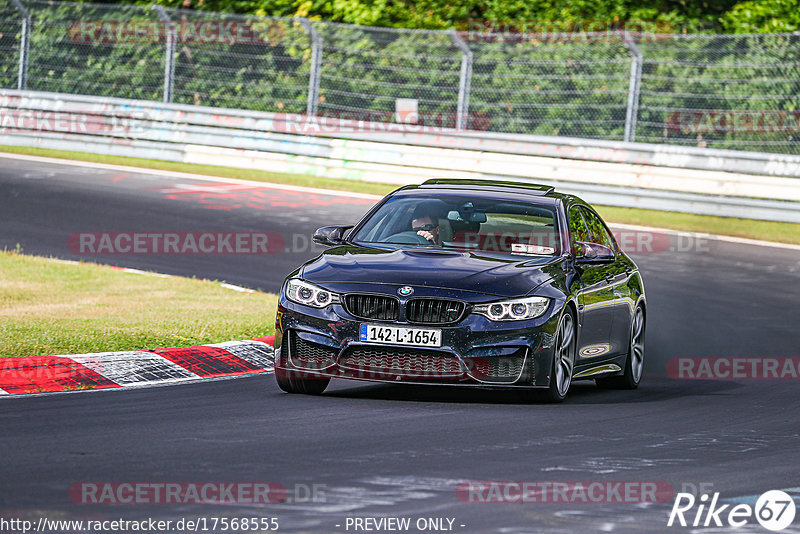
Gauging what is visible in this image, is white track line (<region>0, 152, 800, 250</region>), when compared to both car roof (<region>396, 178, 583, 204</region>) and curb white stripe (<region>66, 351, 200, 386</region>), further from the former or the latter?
curb white stripe (<region>66, 351, 200, 386</region>)

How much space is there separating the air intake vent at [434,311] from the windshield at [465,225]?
1094 millimetres

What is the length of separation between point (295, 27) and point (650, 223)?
8.01 meters

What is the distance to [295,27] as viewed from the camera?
2608 centimetres

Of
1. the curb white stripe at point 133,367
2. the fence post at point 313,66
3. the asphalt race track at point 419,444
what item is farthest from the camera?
the fence post at point 313,66

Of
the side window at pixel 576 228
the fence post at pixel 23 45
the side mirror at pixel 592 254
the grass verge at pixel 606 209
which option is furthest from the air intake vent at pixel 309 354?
Result: the fence post at pixel 23 45

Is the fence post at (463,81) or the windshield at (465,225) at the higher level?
the fence post at (463,81)

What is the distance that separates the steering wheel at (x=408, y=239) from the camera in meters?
10.3

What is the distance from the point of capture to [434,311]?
358 inches

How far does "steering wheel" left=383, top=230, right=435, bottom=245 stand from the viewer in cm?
1029

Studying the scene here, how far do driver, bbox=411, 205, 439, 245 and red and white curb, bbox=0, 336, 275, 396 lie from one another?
5.48ft

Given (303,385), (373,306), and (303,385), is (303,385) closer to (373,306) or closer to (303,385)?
(303,385)

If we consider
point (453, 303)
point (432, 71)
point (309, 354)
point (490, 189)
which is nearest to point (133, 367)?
point (309, 354)

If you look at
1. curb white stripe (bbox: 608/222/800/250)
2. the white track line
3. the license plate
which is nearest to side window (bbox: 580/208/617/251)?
the license plate

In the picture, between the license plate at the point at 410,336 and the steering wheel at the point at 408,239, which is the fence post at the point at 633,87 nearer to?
the steering wheel at the point at 408,239
